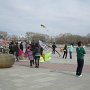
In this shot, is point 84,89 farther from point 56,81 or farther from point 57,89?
point 56,81

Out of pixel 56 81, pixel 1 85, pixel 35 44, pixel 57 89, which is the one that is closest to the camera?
pixel 57 89

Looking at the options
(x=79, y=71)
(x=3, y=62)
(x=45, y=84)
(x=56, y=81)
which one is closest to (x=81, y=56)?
(x=79, y=71)

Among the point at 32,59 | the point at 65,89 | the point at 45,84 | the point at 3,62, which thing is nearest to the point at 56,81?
the point at 45,84

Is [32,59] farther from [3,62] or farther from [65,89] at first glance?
[65,89]

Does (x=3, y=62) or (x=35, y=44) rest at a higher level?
(x=35, y=44)

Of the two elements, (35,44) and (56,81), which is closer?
(56,81)

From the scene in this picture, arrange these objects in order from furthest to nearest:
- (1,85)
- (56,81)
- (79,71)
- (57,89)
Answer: (79,71)
(56,81)
(1,85)
(57,89)

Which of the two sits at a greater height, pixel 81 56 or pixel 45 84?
pixel 81 56

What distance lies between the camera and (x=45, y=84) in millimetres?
11172

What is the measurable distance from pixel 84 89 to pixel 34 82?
2430 mm

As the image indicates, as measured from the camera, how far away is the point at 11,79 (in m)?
12.6

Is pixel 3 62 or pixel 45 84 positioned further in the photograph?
pixel 3 62

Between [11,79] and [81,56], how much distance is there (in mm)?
3665

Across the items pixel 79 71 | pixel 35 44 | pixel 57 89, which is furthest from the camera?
pixel 35 44
